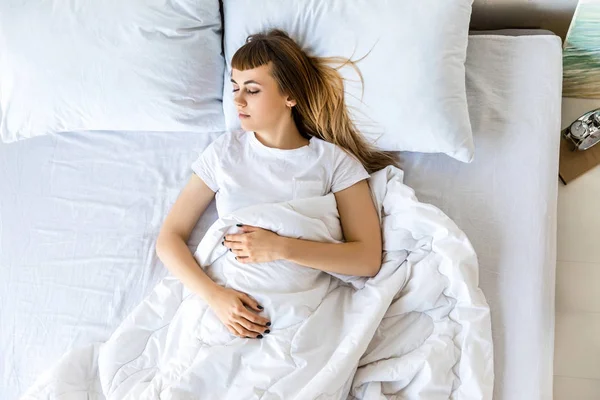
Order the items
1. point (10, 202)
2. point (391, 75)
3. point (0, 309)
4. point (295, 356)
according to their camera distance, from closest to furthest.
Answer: point (295, 356) < point (391, 75) < point (0, 309) < point (10, 202)

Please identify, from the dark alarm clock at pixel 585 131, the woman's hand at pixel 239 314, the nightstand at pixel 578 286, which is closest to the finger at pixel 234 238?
the woman's hand at pixel 239 314

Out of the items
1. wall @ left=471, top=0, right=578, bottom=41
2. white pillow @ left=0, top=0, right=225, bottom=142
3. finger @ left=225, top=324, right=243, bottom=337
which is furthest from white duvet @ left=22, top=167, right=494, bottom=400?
wall @ left=471, top=0, right=578, bottom=41

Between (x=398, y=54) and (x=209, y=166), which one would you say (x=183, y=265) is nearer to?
(x=209, y=166)

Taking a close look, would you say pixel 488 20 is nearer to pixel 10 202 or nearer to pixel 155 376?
pixel 155 376

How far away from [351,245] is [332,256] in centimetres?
5

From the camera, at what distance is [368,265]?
115 centimetres

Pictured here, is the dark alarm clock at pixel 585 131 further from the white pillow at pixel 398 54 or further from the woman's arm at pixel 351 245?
the woman's arm at pixel 351 245

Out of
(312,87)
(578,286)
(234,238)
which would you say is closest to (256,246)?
(234,238)

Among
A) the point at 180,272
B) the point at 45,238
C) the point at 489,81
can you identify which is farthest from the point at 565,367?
the point at 45,238

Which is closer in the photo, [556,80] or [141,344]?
[141,344]

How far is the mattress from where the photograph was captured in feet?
3.84

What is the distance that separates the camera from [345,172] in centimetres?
123

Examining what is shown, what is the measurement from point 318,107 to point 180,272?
47 cm

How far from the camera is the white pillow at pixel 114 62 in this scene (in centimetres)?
→ 127
